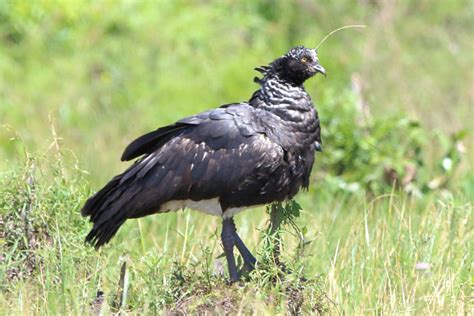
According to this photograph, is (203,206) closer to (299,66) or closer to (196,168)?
(196,168)

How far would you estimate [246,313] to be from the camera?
4.91 m

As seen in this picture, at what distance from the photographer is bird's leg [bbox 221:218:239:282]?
5520 mm

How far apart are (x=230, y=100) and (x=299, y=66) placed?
5.03m

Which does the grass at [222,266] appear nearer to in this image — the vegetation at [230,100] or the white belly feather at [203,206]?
the vegetation at [230,100]

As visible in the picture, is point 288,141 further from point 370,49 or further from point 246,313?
point 370,49

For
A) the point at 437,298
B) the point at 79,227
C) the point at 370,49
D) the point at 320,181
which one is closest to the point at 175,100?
the point at 370,49

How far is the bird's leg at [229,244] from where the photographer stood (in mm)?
5520

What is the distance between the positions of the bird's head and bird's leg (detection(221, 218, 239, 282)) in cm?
80

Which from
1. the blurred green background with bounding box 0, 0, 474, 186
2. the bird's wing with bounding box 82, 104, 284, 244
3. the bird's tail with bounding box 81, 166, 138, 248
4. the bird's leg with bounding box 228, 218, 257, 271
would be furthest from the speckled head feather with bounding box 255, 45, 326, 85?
the blurred green background with bounding box 0, 0, 474, 186

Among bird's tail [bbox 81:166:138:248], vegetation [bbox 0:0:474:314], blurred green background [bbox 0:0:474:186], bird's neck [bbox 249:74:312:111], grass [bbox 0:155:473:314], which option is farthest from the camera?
blurred green background [bbox 0:0:474:186]

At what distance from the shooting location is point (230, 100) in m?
10.7

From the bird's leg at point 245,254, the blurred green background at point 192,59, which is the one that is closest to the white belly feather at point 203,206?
the bird's leg at point 245,254

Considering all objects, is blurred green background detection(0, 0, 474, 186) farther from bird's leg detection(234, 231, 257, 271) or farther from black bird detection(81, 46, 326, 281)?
bird's leg detection(234, 231, 257, 271)

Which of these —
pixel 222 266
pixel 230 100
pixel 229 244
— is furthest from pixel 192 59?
pixel 229 244
